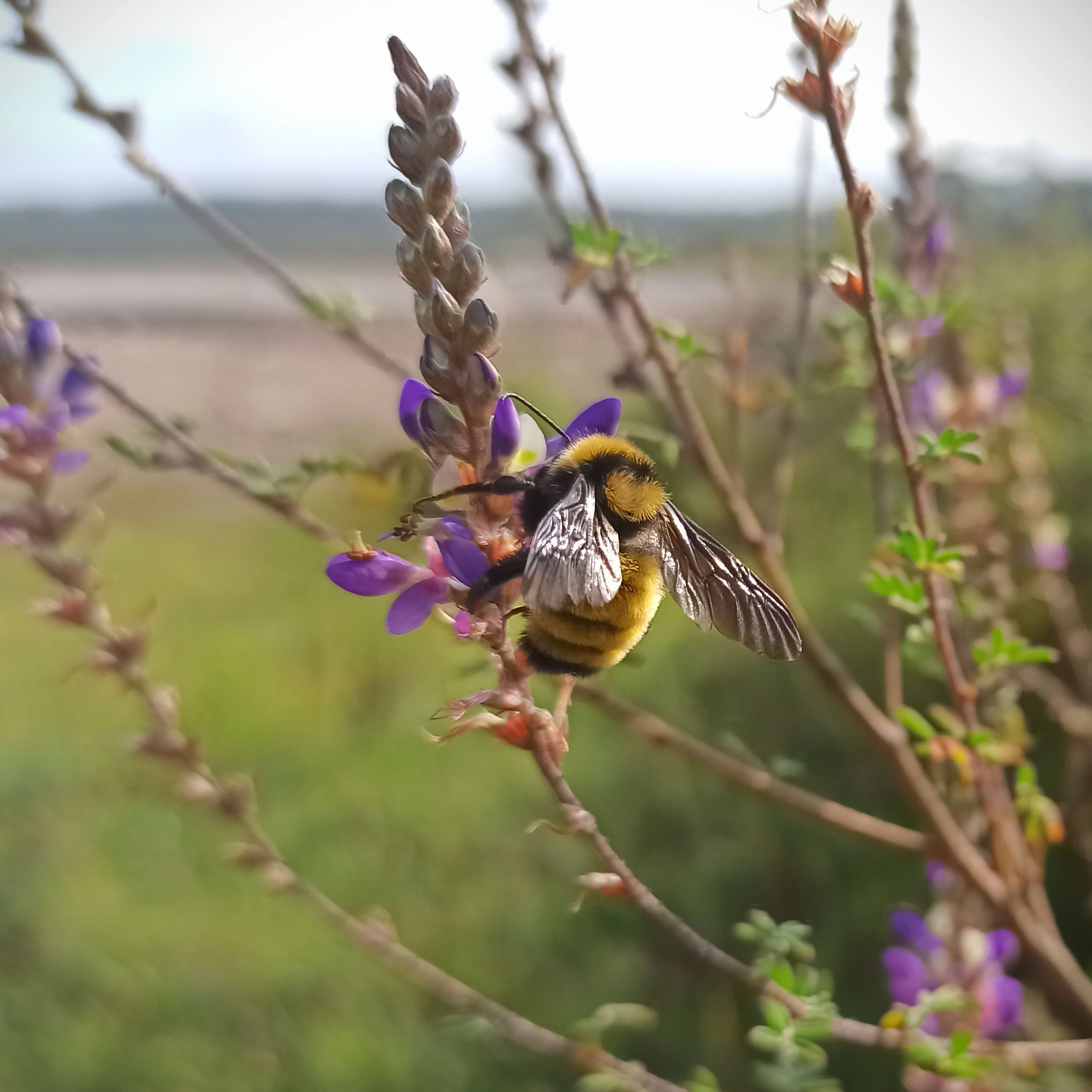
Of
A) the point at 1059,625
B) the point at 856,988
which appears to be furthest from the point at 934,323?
the point at 856,988

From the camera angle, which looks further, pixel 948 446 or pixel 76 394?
pixel 76 394

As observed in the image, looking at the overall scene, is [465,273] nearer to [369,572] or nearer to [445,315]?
[445,315]

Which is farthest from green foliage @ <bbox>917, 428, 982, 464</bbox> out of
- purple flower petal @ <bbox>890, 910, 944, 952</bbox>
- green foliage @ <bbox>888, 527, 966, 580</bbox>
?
purple flower petal @ <bbox>890, 910, 944, 952</bbox>

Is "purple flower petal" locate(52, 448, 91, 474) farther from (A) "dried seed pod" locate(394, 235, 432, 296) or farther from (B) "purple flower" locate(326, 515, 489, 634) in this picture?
(A) "dried seed pod" locate(394, 235, 432, 296)

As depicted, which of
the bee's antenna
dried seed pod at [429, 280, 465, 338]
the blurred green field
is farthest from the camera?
the blurred green field

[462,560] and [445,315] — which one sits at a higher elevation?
[445,315]

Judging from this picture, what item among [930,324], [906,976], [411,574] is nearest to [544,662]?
[411,574]

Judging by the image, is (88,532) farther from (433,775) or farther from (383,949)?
(433,775)
